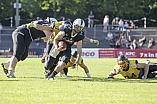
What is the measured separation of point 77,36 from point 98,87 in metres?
2.28

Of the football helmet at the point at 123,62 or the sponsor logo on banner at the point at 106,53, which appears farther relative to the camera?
the sponsor logo on banner at the point at 106,53

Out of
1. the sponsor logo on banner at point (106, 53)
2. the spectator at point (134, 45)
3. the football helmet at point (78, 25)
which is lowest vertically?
the sponsor logo on banner at point (106, 53)

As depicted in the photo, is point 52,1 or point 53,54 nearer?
point 53,54

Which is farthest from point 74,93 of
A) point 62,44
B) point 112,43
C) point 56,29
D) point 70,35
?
point 112,43

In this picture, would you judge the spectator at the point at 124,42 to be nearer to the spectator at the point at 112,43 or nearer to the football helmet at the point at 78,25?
the spectator at the point at 112,43

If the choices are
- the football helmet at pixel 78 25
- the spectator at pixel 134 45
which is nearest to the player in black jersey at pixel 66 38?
the football helmet at pixel 78 25

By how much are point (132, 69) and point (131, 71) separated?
7 centimetres

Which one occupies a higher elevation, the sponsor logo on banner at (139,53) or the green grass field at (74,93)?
the green grass field at (74,93)

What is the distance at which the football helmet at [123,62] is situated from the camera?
11586 mm

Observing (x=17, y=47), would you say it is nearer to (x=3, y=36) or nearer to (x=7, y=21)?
(x=3, y=36)

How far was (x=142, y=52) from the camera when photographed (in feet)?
96.5

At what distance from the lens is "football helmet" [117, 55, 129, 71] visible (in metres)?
11.6

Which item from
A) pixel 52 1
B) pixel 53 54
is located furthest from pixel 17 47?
pixel 52 1

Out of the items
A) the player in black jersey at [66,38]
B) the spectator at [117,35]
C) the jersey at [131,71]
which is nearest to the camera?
the player in black jersey at [66,38]
